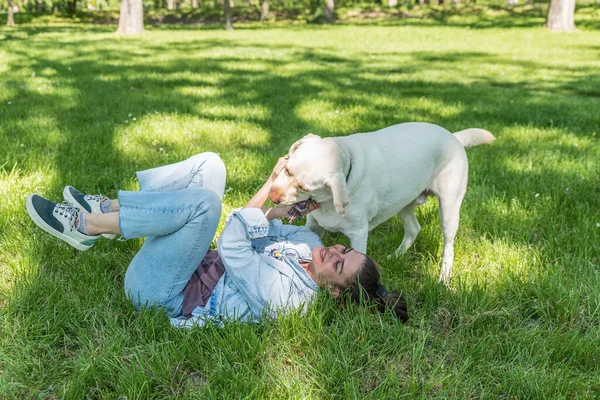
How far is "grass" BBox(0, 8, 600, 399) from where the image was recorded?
240cm

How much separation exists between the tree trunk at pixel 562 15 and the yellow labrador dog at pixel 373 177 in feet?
70.5

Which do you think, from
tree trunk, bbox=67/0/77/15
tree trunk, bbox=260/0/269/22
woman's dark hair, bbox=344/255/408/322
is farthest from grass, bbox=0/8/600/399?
tree trunk, bbox=67/0/77/15

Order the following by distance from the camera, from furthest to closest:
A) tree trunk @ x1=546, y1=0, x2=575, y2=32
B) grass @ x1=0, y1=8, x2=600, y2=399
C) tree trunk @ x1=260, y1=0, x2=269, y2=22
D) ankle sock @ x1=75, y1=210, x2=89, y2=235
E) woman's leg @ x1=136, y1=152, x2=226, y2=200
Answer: tree trunk @ x1=260, y1=0, x2=269, y2=22 → tree trunk @ x1=546, y1=0, x2=575, y2=32 → woman's leg @ x1=136, y1=152, x2=226, y2=200 → ankle sock @ x1=75, y1=210, x2=89, y2=235 → grass @ x1=0, y1=8, x2=600, y2=399

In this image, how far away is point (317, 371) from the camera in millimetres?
2414

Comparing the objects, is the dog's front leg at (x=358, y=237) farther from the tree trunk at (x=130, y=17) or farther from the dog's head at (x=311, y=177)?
the tree trunk at (x=130, y=17)

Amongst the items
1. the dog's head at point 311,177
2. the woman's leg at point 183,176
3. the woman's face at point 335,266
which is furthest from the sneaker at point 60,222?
the woman's face at point 335,266

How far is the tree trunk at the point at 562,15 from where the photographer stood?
70.1ft

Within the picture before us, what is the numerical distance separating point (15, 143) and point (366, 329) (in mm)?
4594

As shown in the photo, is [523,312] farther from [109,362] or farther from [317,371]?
[109,362]

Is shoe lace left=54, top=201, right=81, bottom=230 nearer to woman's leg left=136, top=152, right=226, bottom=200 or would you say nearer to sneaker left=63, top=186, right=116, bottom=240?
sneaker left=63, top=186, right=116, bottom=240

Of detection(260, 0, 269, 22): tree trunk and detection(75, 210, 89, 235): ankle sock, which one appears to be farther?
detection(260, 0, 269, 22): tree trunk

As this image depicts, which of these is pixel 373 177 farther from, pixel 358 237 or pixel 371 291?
pixel 371 291

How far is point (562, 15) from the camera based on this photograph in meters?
21.5

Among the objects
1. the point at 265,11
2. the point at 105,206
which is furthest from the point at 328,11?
the point at 105,206
